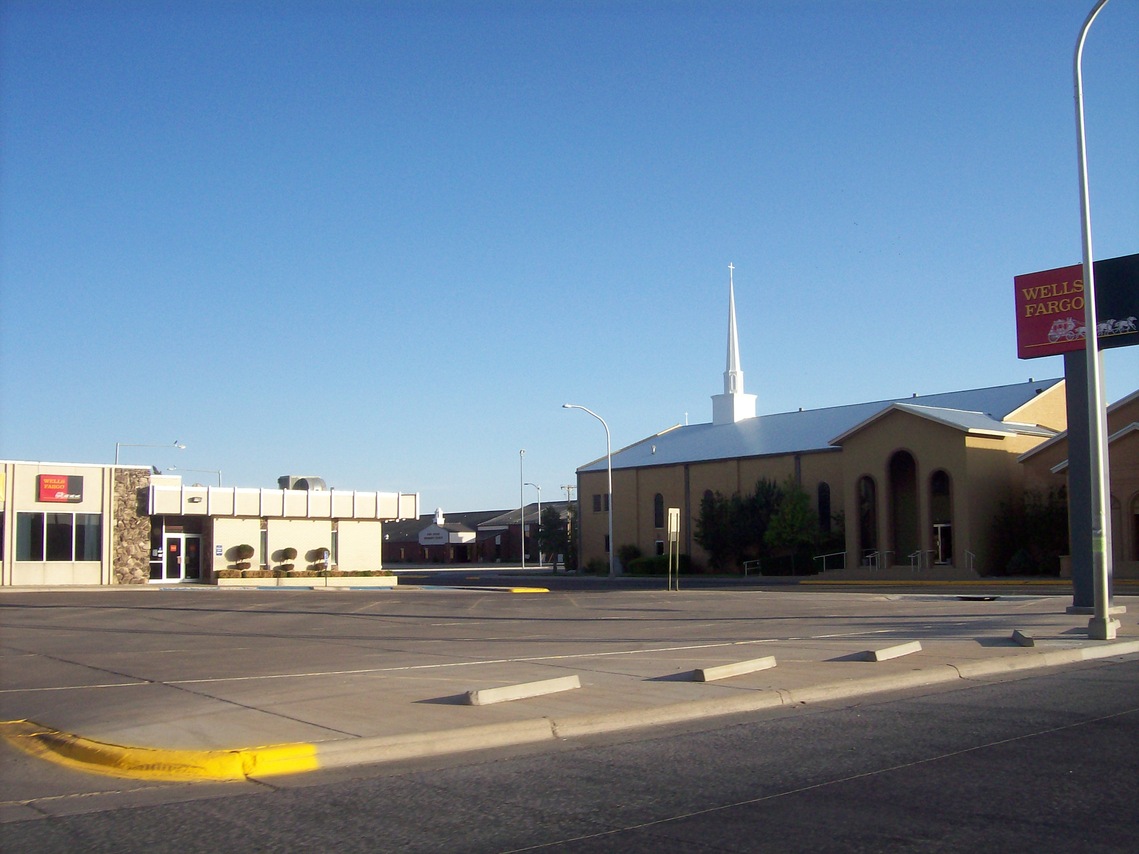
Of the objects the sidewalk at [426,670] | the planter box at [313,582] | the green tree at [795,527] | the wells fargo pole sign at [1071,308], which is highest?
the wells fargo pole sign at [1071,308]

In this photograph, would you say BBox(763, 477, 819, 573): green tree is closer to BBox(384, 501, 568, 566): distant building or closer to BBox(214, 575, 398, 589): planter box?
BBox(214, 575, 398, 589): planter box

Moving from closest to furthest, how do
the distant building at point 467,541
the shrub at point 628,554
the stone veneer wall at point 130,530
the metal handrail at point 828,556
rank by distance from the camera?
the stone veneer wall at point 130,530 → the metal handrail at point 828,556 → the shrub at point 628,554 → the distant building at point 467,541

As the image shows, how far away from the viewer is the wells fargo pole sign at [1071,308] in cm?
2316

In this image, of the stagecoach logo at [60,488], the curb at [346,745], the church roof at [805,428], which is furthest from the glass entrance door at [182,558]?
the curb at [346,745]

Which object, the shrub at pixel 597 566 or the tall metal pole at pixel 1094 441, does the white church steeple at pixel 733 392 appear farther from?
the tall metal pole at pixel 1094 441

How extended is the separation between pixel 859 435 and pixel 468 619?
32346 mm

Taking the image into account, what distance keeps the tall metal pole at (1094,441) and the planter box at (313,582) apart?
36.7 m

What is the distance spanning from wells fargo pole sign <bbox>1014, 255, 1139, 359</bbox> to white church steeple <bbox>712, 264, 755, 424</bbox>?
4663cm

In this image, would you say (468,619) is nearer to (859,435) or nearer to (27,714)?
(27,714)

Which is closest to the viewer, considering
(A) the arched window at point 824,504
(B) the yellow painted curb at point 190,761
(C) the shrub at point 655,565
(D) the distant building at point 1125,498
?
(B) the yellow painted curb at point 190,761

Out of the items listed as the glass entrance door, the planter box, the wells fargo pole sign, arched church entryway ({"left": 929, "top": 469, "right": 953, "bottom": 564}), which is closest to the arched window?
arched church entryway ({"left": 929, "top": 469, "right": 953, "bottom": 564})

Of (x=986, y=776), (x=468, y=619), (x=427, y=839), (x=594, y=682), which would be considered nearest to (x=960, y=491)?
(x=468, y=619)

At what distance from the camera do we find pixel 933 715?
421 inches

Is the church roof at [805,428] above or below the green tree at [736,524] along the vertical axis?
above
